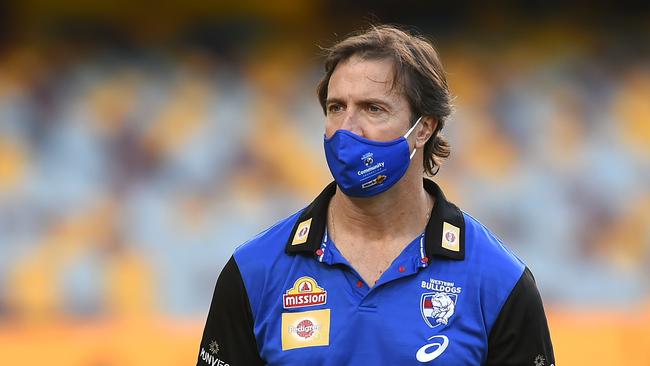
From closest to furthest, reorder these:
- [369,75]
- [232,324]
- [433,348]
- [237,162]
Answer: [433,348] → [369,75] → [232,324] → [237,162]

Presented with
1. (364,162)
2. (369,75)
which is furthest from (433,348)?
(369,75)

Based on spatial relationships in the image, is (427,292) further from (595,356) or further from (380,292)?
(595,356)

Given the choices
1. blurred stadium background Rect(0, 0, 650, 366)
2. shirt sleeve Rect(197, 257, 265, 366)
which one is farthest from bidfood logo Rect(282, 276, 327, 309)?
blurred stadium background Rect(0, 0, 650, 366)

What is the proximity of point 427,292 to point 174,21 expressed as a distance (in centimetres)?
442

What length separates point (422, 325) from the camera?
10.0 feet

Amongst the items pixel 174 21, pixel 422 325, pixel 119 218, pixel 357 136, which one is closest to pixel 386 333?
pixel 422 325

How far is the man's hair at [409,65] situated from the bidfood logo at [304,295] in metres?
0.49

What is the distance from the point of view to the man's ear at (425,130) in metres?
3.26

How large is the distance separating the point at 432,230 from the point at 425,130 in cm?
30

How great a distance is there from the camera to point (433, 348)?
303 centimetres

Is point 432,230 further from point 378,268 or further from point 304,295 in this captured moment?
point 304,295

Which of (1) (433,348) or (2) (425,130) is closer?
(1) (433,348)

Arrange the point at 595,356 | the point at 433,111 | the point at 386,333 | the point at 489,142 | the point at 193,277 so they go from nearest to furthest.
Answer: the point at 386,333
the point at 433,111
the point at 595,356
the point at 193,277
the point at 489,142

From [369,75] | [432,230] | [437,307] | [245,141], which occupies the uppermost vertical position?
[245,141]
